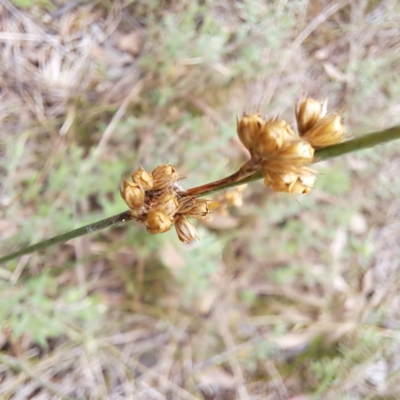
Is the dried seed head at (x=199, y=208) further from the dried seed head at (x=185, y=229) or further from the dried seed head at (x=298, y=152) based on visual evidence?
the dried seed head at (x=298, y=152)

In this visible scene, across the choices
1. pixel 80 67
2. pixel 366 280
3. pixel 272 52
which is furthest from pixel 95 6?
pixel 366 280

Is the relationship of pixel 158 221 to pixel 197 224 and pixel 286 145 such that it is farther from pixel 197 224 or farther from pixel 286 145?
pixel 197 224

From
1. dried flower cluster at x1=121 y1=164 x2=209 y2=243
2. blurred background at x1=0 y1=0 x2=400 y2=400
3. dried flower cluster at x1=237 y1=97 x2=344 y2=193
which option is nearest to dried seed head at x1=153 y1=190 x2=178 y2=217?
dried flower cluster at x1=121 y1=164 x2=209 y2=243

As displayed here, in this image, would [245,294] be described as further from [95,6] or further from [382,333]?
[95,6]

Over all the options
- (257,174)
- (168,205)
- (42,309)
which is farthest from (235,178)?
(42,309)

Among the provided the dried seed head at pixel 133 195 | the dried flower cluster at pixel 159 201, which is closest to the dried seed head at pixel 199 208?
the dried flower cluster at pixel 159 201

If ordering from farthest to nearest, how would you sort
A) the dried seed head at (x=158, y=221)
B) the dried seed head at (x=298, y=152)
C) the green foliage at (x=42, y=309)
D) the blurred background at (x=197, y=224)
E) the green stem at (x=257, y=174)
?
the blurred background at (x=197, y=224) → the green foliage at (x=42, y=309) → the dried seed head at (x=158, y=221) → the dried seed head at (x=298, y=152) → the green stem at (x=257, y=174)
